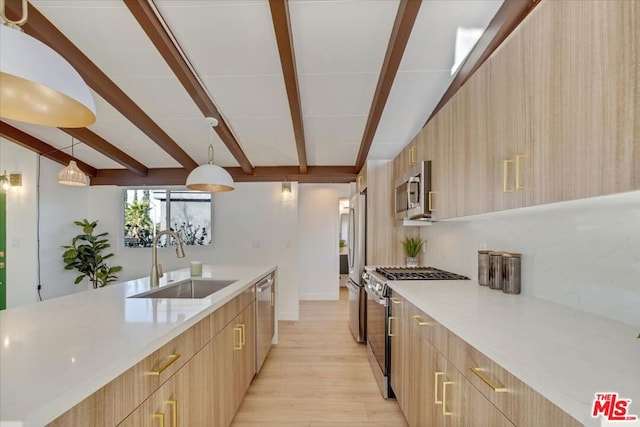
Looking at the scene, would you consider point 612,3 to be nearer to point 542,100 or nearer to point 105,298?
point 542,100

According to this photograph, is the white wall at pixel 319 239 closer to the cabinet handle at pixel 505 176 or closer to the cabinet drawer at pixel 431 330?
the cabinet drawer at pixel 431 330

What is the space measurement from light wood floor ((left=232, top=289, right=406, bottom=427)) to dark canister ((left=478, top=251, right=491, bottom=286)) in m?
1.12

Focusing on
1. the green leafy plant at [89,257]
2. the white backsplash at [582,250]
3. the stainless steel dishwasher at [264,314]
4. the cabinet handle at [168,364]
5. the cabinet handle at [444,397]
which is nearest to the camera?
the cabinet handle at [168,364]

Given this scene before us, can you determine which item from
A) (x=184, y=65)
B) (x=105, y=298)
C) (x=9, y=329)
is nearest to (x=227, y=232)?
(x=184, y=65)

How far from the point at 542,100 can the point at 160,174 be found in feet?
17.4

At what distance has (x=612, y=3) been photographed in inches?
34.9

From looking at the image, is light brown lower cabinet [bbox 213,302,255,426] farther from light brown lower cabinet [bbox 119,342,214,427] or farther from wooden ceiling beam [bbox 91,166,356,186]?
wooden ceiling beam [bbox 91,166,356,186]

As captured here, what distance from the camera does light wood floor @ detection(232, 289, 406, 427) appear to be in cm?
218

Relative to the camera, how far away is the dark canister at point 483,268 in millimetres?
2006

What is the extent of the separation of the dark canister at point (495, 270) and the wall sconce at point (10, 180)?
18.7 feet

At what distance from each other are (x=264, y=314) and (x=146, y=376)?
1995 mm

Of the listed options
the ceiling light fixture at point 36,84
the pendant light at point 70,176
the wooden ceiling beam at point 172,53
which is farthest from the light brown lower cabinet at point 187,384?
the pendant light at point 70,176

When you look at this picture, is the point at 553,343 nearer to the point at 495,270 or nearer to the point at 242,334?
the point at 495,270

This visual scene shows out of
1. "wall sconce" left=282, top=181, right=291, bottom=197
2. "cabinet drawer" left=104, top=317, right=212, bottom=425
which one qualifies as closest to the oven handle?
"cabinet drawer" left=104, top=317, right=212, bottom=425
